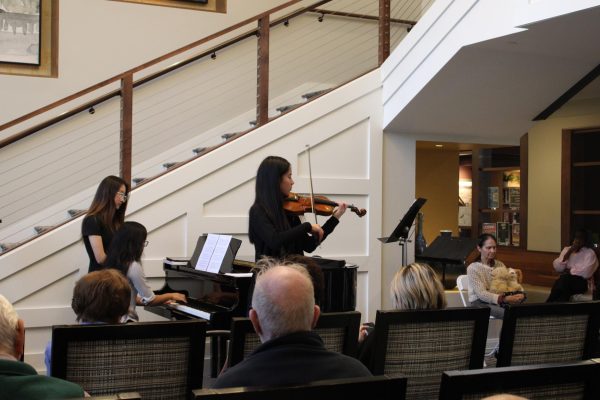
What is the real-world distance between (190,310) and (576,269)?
13.6 ft

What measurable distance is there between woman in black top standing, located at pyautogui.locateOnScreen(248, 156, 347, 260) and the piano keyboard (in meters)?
0.47

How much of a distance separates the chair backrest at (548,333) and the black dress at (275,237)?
1.64m

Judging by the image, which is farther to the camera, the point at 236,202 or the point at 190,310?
the point at 236,202

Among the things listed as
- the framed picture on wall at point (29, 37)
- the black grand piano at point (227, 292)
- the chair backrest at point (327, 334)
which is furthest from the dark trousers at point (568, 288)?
the framed picture on wall at point (29, 37)

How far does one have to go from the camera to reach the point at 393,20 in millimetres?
7688

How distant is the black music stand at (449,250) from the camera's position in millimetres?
6816

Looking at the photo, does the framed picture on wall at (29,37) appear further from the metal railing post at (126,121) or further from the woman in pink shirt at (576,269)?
the woman in pink shirt at (576,269)

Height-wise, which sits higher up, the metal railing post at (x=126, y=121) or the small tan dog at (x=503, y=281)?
the metal railing post at (x=126, y=121)

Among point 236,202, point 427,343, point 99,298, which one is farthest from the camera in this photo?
point 236,202

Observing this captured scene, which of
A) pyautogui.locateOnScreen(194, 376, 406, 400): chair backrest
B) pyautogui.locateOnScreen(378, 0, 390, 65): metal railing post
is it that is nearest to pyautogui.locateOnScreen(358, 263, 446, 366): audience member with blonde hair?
pyautogui.locateOnScreen(194, 376, 406, 400): chair backrest

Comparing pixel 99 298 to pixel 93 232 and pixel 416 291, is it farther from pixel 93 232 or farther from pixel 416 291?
pixel 93 232

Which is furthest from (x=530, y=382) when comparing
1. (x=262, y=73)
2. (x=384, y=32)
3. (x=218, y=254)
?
(x=384, y=32)

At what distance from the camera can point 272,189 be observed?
441cm

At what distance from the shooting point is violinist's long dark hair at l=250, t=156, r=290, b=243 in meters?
4.39
